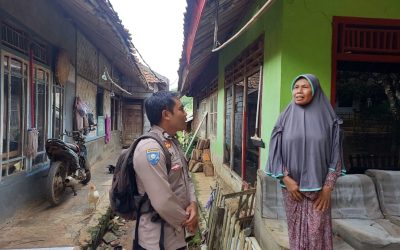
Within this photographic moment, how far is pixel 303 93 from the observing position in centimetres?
258

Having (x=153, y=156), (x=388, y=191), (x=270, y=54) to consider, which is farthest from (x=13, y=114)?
(x=388, y=191)

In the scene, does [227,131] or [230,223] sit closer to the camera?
[230,223]

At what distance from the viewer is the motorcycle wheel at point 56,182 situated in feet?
17.5

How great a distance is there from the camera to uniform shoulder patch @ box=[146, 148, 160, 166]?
6.08ft

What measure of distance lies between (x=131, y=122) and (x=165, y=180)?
1731 centimetres

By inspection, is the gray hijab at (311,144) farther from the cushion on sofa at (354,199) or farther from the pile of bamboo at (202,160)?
the pile of bamboo at (202,160)

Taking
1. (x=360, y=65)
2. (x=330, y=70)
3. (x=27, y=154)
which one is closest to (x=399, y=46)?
(x=360, y=65)

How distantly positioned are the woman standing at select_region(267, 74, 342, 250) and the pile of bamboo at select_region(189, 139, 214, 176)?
23.9ft

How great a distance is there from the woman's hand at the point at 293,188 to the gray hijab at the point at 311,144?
0.03m

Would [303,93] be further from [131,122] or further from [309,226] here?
[131,122]

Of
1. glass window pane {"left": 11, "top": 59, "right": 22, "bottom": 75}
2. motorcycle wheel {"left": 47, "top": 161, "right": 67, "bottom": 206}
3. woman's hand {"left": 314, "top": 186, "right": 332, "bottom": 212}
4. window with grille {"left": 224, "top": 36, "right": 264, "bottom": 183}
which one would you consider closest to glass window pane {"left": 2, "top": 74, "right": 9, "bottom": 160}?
glass window pane {"left": 11, "top": 59, "right": 22, "bottom": 75}

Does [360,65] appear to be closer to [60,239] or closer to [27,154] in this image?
[60,239]

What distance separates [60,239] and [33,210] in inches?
58.0

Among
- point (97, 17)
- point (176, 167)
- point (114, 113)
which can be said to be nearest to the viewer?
point (176, 167)
